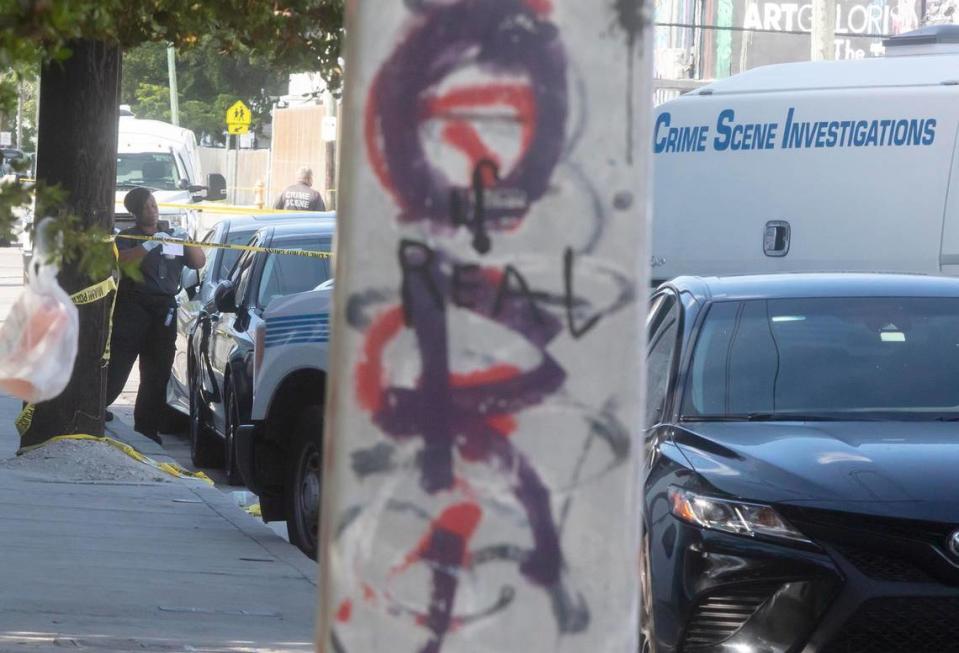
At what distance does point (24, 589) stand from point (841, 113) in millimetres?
7489

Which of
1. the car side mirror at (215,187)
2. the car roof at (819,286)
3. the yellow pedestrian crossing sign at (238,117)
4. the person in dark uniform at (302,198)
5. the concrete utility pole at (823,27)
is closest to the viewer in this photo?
the car roof at (819,286)

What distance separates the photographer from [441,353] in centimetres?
256

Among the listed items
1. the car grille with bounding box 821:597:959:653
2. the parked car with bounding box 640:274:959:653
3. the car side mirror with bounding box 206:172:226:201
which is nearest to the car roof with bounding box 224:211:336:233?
the parked car with bounding box 640:274:959:653

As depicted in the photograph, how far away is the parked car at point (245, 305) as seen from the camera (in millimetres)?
10781

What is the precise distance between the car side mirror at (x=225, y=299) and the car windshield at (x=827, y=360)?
5178mm

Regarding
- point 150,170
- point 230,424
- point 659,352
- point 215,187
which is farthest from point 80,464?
point 150,170

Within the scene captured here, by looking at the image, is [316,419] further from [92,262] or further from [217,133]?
[217,133]

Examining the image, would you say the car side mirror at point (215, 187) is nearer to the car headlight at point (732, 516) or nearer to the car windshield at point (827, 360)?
the car windshield at point (827, 360)

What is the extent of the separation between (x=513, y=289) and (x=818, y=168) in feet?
33.1

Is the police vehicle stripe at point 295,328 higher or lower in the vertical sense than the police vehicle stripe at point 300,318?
lower

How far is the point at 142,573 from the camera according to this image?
734 centimetres

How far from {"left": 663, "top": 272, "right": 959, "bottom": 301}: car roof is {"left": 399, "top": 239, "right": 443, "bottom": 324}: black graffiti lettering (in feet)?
13.5

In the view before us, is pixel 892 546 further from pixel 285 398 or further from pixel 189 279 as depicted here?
pixel 189 279

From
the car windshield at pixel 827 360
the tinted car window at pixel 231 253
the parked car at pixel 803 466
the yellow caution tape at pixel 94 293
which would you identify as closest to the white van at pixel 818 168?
the tinted car window at pixel 231 253
